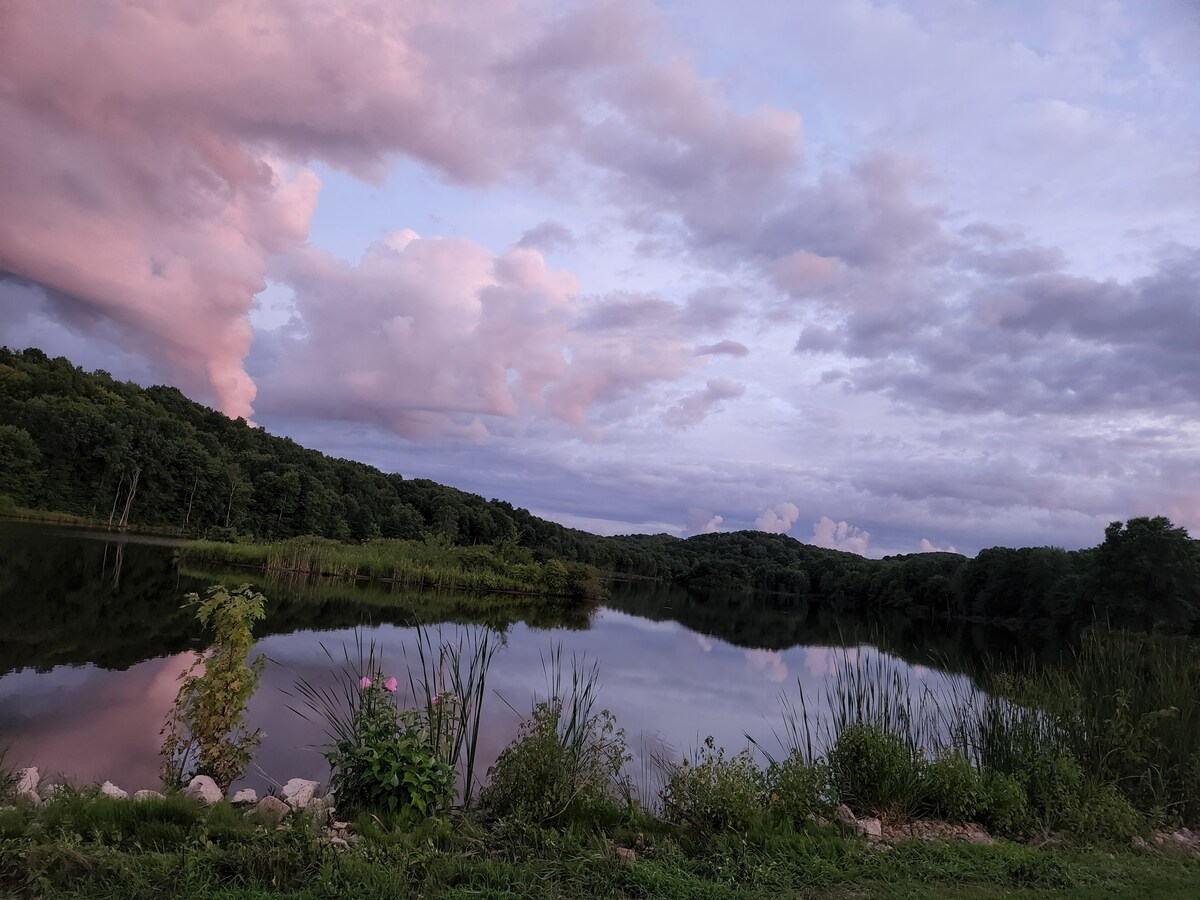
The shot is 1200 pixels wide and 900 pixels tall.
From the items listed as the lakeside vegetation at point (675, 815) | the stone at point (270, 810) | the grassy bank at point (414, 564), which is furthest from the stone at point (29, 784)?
the grassy bank at point (414, 564)

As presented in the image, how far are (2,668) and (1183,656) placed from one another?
1662 centimetres

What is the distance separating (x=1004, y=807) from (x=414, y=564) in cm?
3314

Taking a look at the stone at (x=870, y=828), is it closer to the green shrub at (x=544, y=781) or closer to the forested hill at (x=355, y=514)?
the green shrub at (x=544, y=781)

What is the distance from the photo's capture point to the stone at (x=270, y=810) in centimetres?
471

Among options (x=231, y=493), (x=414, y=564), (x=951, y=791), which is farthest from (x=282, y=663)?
(x=231, y=493)

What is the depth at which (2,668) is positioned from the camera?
964 centimetres

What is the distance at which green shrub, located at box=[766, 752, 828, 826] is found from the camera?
592 centimetres

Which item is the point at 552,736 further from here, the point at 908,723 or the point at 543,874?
the point at 908,723

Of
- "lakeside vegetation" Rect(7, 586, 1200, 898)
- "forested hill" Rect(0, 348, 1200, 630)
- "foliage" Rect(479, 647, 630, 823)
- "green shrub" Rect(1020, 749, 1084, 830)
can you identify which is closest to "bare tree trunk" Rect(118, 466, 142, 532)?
"forested hill" Rect(0, 348, 1200, 630)

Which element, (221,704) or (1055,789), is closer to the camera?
(221,704)

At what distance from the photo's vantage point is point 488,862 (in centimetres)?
433

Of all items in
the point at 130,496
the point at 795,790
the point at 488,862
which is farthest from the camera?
the point at 130,496

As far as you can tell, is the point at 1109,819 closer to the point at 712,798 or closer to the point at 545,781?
the point at 712,798

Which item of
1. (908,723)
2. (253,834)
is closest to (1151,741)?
(908,723)
